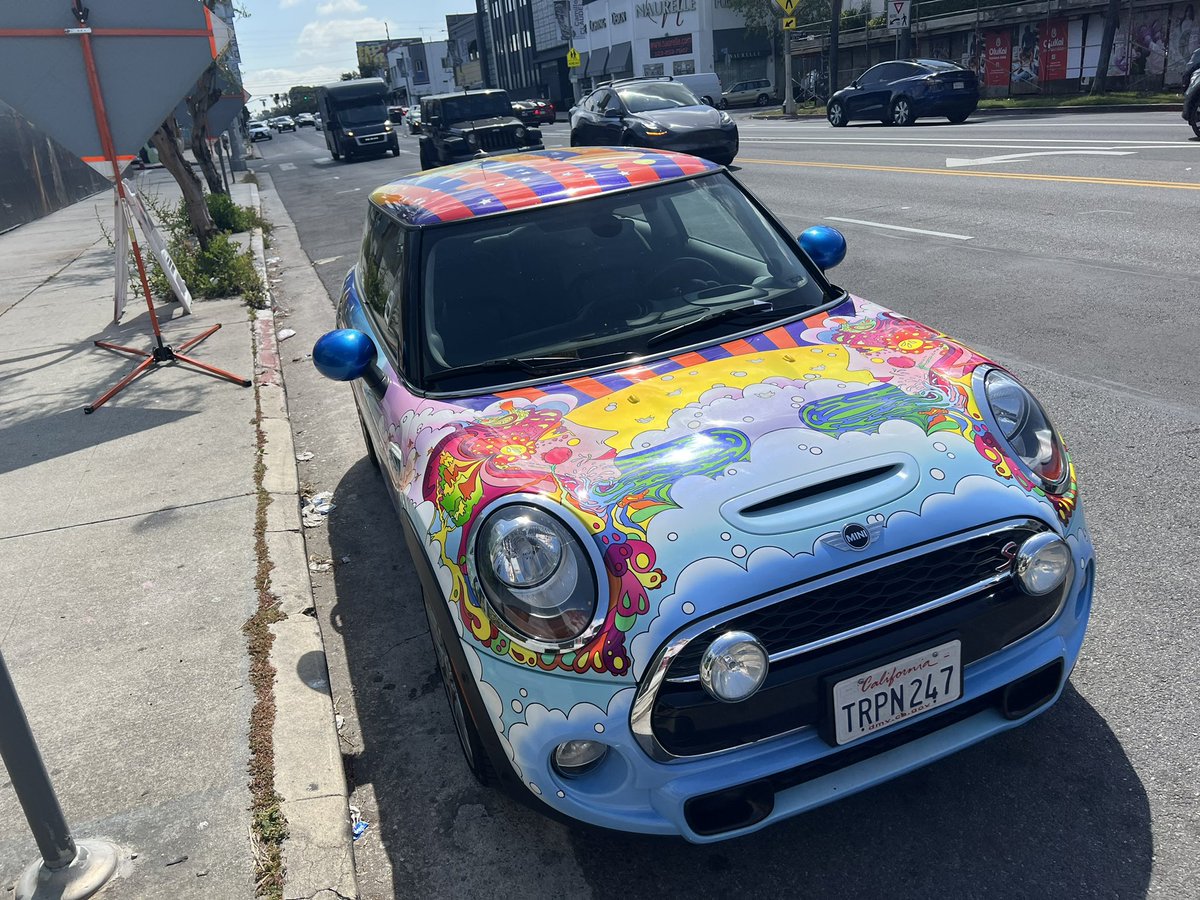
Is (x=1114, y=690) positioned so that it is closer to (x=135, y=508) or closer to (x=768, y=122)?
(x=135, y=508)

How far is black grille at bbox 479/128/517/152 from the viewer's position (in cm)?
2224

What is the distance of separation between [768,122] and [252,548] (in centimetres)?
3167

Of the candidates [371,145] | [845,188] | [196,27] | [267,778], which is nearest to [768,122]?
[371,145]

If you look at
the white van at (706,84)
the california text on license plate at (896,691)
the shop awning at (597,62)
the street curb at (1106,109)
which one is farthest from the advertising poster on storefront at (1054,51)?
the shop awning at (597,62)

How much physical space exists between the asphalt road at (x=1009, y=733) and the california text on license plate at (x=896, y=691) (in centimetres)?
46

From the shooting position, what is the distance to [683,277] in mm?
3709

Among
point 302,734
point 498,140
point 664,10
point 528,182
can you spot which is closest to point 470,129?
point 498,140

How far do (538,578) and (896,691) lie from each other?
2.95 feet

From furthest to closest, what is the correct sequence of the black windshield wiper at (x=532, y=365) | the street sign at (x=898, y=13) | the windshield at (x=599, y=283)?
the street sign at (x=898, y=13) → the windshield at (x=599, y=283) → the black windshield wiper at (x=532, y=365)

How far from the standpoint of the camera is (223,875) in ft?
8.78

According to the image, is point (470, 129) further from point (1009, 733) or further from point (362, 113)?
point (1009, 733)

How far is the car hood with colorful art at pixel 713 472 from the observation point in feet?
7.52

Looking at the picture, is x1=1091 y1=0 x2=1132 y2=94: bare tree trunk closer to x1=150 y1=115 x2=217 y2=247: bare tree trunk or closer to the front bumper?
x1=150 y1=115 x2=217 y2=247: bare tree trunk

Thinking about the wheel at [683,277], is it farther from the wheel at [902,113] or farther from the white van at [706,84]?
the white van at [706,84]
